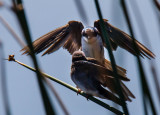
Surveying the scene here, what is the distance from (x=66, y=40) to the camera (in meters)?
4.71

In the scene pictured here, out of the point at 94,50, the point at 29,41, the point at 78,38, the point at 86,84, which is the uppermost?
the point at 78,38

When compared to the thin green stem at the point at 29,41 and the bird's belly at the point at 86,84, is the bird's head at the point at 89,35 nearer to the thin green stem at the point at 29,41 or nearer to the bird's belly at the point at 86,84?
the bird's belly at the point at 86,84

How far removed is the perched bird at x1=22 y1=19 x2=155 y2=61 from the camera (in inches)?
169

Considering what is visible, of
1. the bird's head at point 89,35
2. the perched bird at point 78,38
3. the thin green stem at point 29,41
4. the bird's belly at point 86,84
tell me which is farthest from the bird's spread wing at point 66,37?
the thin green stem at point 29,41

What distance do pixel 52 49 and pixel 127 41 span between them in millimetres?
1062

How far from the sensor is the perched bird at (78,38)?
14.1 ft

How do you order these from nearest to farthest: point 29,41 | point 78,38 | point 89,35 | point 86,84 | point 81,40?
point 29,41 < point 86,84 < point 89,35 < point 81,40 < point 78,38

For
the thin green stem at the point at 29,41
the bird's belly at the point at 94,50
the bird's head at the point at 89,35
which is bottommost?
the thin green stem at the point at 29,41

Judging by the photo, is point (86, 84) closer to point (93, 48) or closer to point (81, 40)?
point (93, 48)

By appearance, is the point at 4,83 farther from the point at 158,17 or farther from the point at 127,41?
the point at 127,41

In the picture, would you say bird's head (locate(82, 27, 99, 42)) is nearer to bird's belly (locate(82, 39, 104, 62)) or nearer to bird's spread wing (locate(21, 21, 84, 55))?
bird's belly (locate(82, 39, 104, 62))

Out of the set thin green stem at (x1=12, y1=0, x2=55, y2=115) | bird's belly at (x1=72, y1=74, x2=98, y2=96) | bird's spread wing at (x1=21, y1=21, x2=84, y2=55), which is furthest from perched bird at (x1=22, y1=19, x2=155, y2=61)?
thin green stem at (x1=12, y1=0, x2=55, y2=115)

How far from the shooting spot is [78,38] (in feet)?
15.7

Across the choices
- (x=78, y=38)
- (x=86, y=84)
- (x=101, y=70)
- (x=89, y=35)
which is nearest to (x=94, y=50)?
(x=89, y=35)
